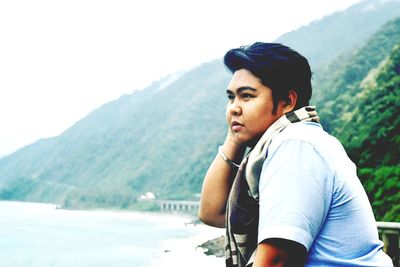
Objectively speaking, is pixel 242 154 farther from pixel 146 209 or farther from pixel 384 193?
pixel 146 209

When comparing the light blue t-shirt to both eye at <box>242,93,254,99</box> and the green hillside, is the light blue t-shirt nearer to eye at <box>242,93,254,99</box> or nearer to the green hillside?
eye at <box>242,93,254,99</box>

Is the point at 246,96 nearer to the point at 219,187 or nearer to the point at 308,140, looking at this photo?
the point at 308,140

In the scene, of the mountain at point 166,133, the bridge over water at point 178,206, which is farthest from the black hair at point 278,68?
the bridge over water at point 178,206

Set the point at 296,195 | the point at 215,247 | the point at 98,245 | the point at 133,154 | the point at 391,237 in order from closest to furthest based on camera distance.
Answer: the point at 296,195 → the point at 391,237 → the point at 215,247 → the point at 98,245 → the point at 133,154

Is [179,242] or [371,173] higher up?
[371,173]

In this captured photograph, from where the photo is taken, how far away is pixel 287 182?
1140 mm

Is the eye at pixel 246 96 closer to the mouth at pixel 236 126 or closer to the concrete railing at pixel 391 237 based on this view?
the mouth at pixel 236 126

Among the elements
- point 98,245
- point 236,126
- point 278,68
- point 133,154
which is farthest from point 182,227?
point 133,154

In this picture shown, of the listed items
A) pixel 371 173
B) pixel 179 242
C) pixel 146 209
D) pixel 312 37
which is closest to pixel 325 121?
pixel 179 242

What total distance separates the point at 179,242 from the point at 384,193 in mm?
34077

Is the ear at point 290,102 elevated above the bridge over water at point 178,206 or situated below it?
above

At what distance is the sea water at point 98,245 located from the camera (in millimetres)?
35312

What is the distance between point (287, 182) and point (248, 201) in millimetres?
212

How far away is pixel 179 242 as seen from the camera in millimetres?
45406
